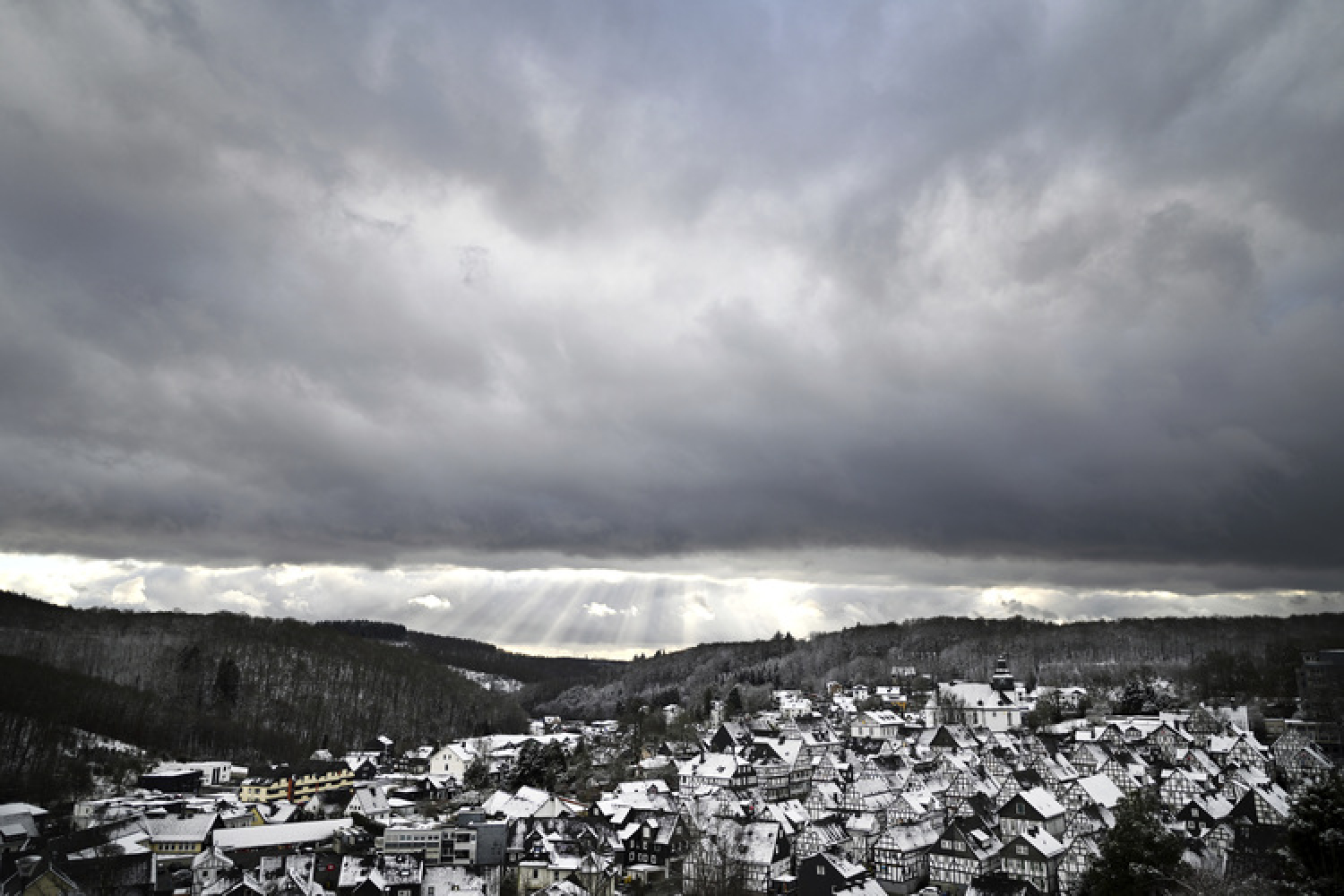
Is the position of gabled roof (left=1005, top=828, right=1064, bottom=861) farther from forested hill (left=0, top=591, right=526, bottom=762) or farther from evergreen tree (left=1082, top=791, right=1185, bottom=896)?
forested hill (left=0, top=591, right=526, bottom=762)

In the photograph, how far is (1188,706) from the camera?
107562 millimetres

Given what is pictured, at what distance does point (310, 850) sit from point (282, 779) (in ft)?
93.1

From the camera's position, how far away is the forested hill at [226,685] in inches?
4909

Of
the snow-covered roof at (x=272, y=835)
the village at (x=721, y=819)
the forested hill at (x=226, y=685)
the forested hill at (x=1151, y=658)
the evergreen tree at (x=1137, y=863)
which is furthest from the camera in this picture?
the forested hill at (x=226, y=685)

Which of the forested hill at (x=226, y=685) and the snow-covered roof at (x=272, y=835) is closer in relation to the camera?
the snow-covered roof at (x=272, y=835)

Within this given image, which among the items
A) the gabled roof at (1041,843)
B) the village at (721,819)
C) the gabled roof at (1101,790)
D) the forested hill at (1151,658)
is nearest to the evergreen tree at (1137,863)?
the village at (721,819)

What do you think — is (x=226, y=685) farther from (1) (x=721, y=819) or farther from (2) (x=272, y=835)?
(1) (x=721, y=819)

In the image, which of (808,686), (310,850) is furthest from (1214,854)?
(808,686)

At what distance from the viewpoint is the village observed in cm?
5462

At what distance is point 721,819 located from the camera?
203 ft

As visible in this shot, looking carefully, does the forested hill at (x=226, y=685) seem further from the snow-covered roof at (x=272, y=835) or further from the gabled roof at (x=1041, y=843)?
the gabled roof at (x=1041, y=843)

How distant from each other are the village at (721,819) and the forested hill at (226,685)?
30.7 metres

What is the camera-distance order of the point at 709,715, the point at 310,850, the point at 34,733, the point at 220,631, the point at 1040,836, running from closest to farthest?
the point at 1040,836, the point at 310,850, the point at 34,733, the point at 709,715, the point at 220,631

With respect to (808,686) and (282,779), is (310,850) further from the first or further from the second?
(808,686)
